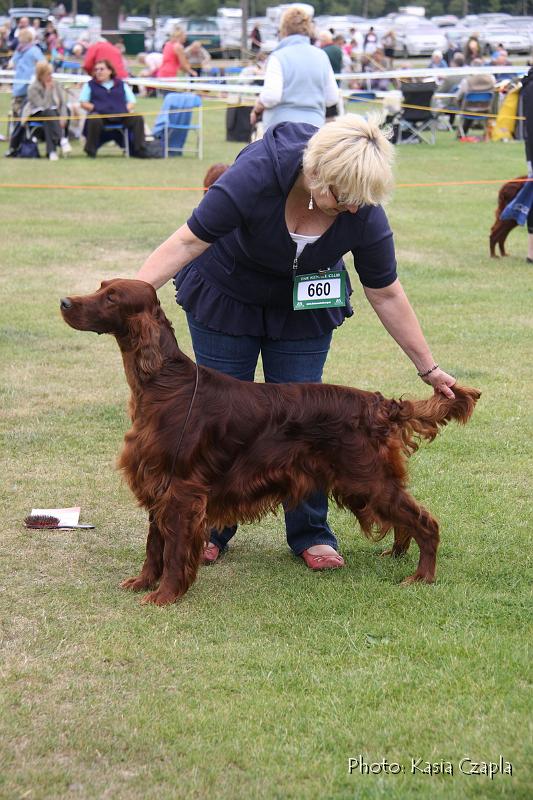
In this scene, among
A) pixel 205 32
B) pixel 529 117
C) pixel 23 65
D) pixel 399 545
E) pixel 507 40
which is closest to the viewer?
pixel 399 545

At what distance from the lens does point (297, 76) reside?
9.66m

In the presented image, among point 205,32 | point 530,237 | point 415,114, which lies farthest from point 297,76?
point 205,32

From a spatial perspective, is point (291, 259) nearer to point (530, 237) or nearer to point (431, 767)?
point (431, 767)

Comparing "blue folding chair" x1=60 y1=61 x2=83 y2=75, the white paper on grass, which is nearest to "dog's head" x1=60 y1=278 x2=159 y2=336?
the white paper on grass

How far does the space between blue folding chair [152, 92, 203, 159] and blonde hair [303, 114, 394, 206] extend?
14200 mm

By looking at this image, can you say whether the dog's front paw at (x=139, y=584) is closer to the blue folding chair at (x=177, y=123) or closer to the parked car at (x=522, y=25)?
the blue folding chair at (x=177, y=123)

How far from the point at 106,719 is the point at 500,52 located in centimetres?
2595

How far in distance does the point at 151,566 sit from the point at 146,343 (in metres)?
0.87

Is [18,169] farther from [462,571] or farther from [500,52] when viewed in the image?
[500,52]

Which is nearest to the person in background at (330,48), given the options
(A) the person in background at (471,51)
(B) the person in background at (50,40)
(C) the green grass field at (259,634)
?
(A) the person in background at (471,51)

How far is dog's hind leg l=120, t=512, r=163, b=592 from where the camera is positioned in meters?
3.89

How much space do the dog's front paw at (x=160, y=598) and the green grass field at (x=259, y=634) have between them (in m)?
0.04

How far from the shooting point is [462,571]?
161 inches

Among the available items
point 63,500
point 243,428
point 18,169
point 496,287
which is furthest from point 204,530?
point 18,169
